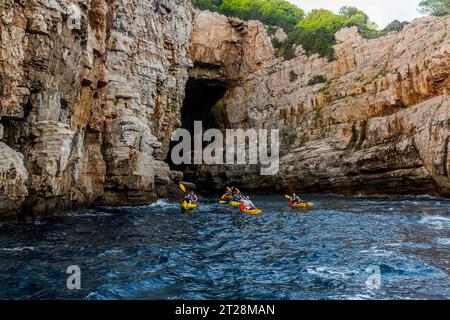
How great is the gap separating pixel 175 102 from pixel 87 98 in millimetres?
11853

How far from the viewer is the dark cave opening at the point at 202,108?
44.2 meters

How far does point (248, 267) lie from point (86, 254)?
199 inches

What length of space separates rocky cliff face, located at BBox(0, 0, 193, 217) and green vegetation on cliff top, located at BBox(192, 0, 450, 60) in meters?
11.9

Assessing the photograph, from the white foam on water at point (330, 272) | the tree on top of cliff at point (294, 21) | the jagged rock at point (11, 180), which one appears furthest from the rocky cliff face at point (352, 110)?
the jagged rock at point (11, 180)

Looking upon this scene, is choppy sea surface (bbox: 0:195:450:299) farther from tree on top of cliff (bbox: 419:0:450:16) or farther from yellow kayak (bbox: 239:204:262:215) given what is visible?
tree on top of cliff (bbox: 419:0:450:16)

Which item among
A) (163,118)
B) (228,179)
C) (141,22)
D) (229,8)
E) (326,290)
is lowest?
(326,290)

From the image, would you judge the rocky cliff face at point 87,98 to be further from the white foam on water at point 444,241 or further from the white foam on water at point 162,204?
the white foam on water at point 444,241

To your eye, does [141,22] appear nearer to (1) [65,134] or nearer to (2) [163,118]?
(2) [163,118]

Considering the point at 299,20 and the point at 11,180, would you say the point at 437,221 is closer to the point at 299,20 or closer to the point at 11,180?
the point at 11,180

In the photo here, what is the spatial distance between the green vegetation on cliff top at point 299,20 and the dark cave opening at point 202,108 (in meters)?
9.01

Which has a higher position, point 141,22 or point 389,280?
point 141,22

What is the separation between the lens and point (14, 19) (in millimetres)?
15273

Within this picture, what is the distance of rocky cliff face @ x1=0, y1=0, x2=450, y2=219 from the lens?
1611cm
